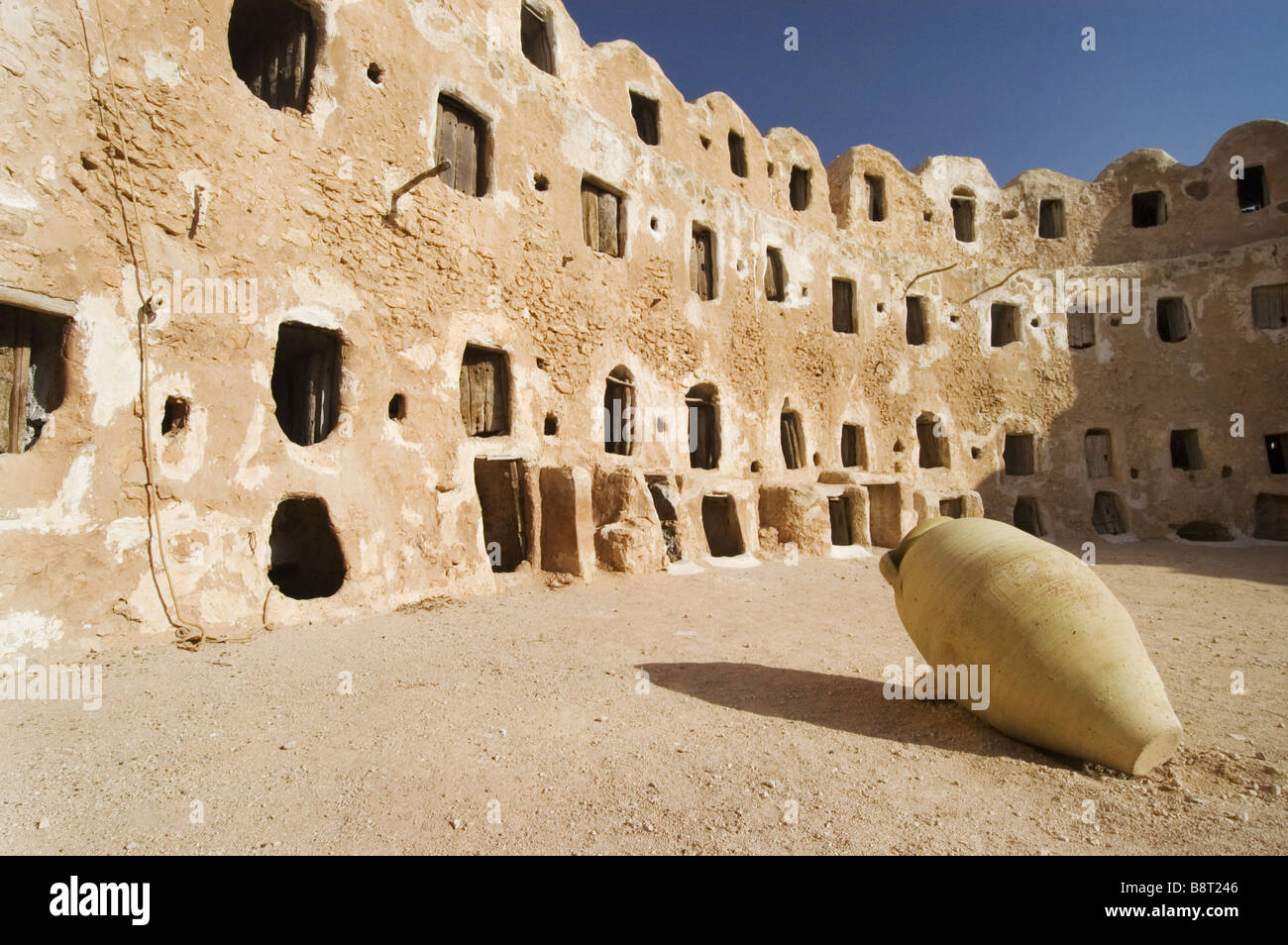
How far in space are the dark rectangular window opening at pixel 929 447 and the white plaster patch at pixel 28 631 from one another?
17812 mm

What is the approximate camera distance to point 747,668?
6012 millimetres

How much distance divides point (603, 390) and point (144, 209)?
703 cm

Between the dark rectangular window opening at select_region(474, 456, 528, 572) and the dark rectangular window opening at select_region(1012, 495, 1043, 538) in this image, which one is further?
the dark rectangular window opening at select_region(1012, 495, 1043, 538)

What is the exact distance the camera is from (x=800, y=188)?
18844 millimetres

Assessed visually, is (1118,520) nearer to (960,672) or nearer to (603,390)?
(603,390)

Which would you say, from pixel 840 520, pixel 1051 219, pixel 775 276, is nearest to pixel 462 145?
pixel 775 276

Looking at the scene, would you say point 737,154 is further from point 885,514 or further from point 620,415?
point 885,514

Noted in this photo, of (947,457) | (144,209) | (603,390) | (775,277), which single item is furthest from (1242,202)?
(144,209)

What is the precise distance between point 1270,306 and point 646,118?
18.0 metres

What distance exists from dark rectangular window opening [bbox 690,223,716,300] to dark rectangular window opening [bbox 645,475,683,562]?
4.61 m

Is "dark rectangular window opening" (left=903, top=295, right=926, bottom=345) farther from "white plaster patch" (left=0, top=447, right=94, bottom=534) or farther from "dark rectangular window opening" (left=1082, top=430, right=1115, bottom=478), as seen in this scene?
"white plaster patch" (left=0, top=447, right=94, bottom=534)

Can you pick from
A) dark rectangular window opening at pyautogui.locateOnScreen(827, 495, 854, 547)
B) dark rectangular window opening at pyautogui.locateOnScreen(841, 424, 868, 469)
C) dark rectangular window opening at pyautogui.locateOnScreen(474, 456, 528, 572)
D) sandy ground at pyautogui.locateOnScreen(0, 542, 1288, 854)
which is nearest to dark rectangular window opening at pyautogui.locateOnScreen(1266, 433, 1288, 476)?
dark rectangular window opening at pyautogui.locateOnScreen(841, 424, 868, 469)

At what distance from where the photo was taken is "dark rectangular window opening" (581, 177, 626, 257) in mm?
12836

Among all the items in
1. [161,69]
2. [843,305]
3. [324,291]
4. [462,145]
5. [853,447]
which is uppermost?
[462,145]
